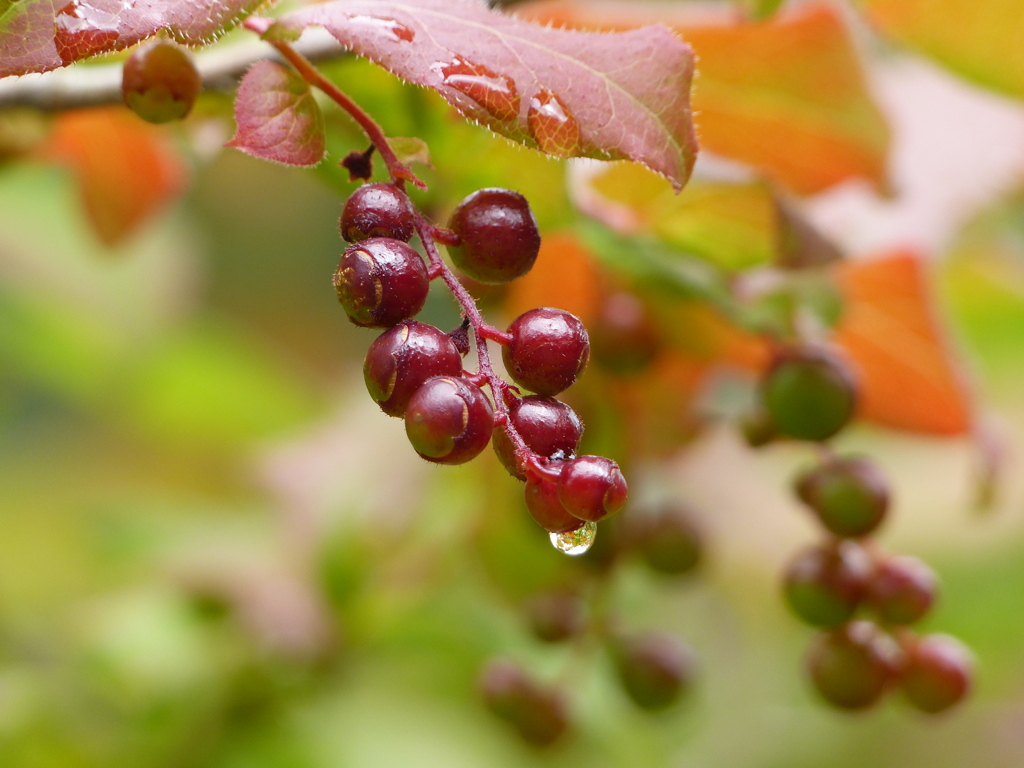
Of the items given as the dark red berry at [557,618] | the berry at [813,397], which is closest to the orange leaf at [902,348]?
the berry at [813,397]

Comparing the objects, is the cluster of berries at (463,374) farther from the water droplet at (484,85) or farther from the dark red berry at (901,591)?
the dark red berry at (901,591)

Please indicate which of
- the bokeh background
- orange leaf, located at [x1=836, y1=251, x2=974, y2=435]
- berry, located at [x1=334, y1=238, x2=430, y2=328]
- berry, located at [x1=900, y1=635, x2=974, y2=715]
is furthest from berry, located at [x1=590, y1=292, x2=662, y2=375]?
berry, located at [x1=334, y1=238, x2=430, y2=328]

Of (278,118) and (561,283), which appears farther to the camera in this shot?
(561,283)

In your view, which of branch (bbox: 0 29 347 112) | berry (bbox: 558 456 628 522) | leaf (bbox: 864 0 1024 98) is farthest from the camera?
leaf (bbox: 864 0 1024 98)

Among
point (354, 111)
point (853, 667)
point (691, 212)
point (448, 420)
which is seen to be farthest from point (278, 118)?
point (853, 667)

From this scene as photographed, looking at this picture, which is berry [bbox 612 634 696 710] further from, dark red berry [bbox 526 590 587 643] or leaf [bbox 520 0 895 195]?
leaf [bbox 520 0 895 195]

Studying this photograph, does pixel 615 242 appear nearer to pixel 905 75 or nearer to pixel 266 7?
pixel 266 7

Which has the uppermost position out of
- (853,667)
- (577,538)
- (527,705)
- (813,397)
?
(577,538)

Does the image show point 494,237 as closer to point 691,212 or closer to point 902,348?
point 691,212
